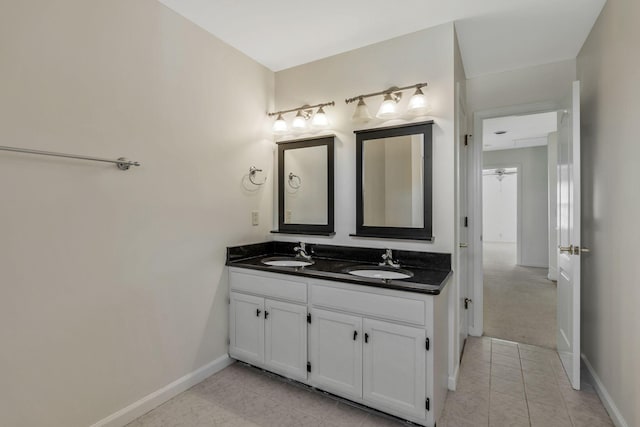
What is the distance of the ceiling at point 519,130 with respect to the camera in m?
4.52

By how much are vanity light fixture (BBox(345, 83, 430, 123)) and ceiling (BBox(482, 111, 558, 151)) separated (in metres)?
2.35

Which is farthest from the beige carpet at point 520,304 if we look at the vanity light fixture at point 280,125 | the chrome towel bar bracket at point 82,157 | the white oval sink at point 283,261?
the chrome towel bar bracket at point 82,157

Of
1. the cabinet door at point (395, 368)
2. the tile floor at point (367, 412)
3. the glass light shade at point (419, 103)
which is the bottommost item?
the tile floor at point (367, 412)

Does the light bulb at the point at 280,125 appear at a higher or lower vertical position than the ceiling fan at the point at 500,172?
lower

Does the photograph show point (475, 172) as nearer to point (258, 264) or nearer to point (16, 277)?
point (258, 264)

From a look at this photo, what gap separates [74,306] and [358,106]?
2.15 metres

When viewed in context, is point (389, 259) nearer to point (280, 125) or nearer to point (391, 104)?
point (391, 104)

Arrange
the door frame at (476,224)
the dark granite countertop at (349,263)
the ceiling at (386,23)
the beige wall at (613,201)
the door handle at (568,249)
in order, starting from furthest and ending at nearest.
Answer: the door frame at (476,224) < the door handle at (568,249) < the ceiling at (386,23) < the dark granite countertop at (349,263) < the beige wall at (613,201)

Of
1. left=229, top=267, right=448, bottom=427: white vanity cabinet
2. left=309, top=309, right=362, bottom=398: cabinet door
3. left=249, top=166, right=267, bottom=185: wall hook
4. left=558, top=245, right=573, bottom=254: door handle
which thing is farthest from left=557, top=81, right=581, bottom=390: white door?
left=249, top=166, right=267, bottom=185: wall hook

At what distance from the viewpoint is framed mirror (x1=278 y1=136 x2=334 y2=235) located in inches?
104

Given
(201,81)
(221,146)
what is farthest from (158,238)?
(201,81)

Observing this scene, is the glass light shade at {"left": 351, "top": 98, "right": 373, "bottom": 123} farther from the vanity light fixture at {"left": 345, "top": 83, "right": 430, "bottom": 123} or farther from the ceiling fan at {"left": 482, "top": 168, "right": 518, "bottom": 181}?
the ceiling fan at {"left": 482, "top": 168, "right": 518, "bottom": 181}

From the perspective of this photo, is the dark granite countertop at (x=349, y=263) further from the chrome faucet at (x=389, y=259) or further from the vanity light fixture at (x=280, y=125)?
the vanity light fixture at (x=280, y=125)

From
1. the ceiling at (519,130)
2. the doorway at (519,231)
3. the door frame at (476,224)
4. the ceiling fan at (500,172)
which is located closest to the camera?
the door frame at (476,224)
